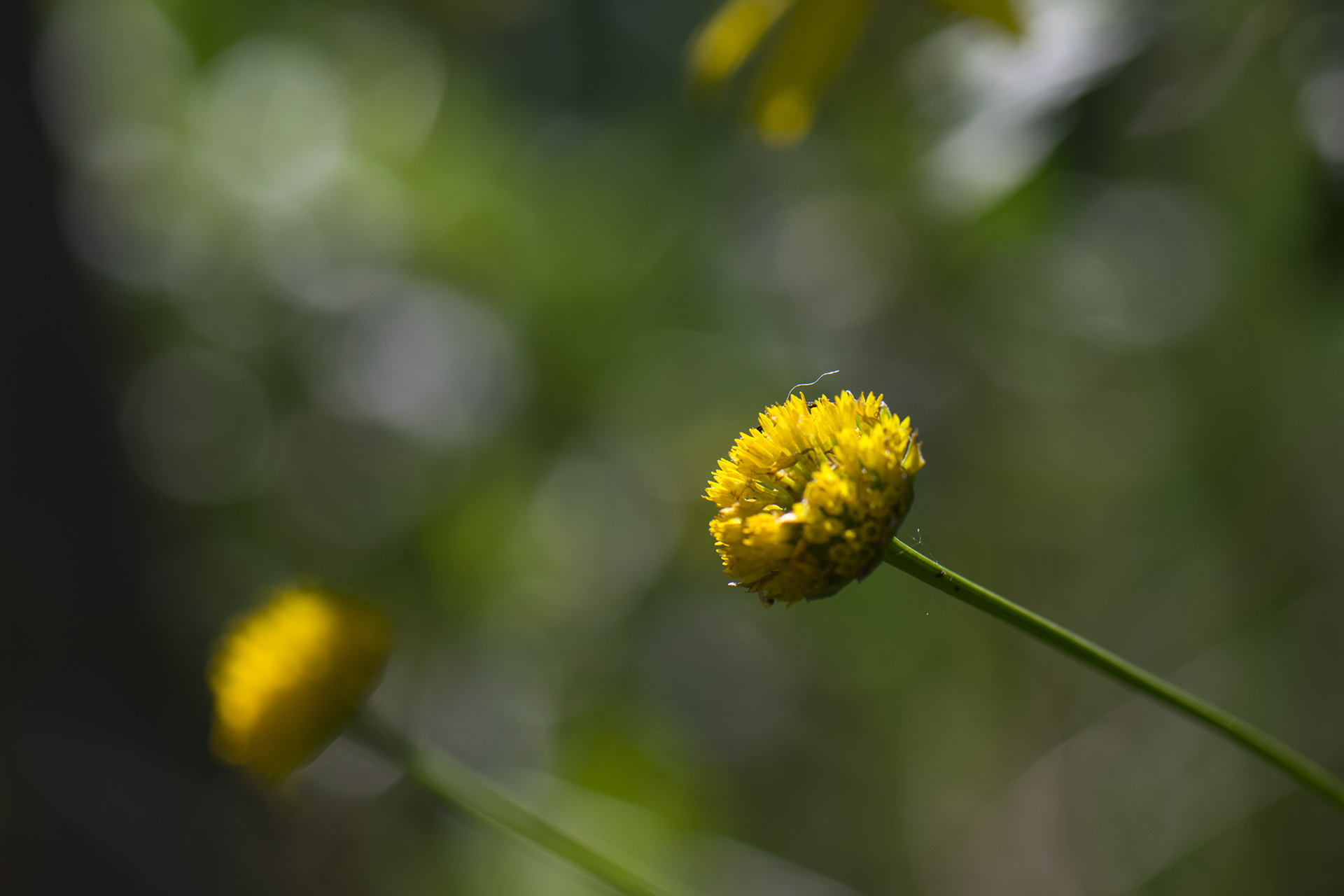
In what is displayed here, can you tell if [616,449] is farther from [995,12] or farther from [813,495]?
[813,495]

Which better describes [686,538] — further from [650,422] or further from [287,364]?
[287,364]

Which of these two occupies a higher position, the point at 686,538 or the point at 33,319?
the point at 686,538

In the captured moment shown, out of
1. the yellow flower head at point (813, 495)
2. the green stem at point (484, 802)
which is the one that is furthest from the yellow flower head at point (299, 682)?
the yellow flower head at point (813, 495)

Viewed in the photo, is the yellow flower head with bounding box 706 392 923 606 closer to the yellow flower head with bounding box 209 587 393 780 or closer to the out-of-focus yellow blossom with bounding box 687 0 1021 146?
the out-of-focus yellow blossom with bounding box 687 0 1021 146

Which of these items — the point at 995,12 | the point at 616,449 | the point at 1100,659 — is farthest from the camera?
the point at 616,449

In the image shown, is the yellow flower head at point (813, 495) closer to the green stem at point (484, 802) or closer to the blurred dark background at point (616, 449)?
the green stem at point (484, 802)

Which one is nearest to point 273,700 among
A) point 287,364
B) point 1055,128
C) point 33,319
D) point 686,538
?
point 1055,128

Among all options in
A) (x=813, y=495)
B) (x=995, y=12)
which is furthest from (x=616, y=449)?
(x=813, y=495)
